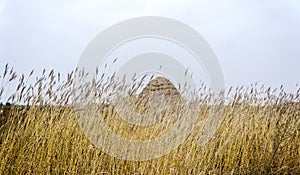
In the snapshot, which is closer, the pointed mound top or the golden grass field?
the golden grass field

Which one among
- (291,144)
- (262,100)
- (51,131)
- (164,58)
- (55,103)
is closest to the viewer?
(51,131)

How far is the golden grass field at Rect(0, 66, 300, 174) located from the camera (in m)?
3.13

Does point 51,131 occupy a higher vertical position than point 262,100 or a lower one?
lower

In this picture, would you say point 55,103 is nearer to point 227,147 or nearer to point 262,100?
point 227,147

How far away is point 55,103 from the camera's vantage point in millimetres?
3545

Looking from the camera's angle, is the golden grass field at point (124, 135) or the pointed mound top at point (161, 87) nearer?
the golden grass field at point (124, 135)

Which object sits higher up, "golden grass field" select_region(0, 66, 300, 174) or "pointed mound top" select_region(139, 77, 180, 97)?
"pointed mound top" select_region(139, 77, 180, 97)

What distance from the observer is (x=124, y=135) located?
11.6 feet

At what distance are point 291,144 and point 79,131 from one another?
7.34ft

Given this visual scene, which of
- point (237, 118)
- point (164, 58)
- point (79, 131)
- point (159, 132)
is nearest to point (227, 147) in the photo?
point (237, 118)

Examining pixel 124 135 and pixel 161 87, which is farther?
pixel 161 87

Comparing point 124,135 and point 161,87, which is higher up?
point 161,87

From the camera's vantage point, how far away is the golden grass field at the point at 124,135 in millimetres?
3129

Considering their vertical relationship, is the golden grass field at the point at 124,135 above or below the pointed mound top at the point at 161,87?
below
